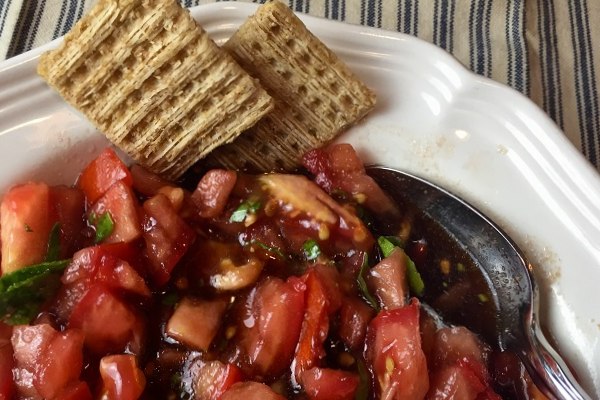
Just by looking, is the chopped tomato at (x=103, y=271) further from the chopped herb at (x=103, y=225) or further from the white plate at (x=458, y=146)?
the white plate at (x=458, y=146)

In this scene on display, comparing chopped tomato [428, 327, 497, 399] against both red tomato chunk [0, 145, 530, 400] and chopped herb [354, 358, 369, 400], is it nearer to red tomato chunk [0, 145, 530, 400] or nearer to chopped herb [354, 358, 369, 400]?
red tomato chunk [0, 145, 530, 400]

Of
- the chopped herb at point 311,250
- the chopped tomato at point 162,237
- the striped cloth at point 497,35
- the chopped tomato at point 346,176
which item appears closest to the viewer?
the chopped tomato at point 162,237

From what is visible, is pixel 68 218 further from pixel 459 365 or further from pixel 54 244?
pixel 459 365

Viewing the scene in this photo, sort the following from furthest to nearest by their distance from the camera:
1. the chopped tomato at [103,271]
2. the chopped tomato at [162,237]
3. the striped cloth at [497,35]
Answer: the striped cloth at [497,35] < the chopped tomato at [162,237] < the chopped tomato at [103,271]

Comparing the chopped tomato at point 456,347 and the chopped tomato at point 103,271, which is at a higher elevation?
the chopped tomato at point 103,271

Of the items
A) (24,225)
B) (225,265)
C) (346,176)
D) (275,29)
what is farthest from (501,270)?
(24,225)

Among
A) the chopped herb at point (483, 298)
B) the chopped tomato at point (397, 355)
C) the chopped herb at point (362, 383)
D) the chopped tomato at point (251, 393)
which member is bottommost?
the chopped herb at point (483, 298)

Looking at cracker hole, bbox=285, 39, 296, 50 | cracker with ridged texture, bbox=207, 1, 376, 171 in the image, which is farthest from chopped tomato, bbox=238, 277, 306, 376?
cracker hole, bbox=285, 39, 296, 50

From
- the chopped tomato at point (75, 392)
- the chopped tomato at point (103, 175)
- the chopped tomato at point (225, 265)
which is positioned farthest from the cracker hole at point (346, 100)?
the chopped tomato at point (75, 392)
